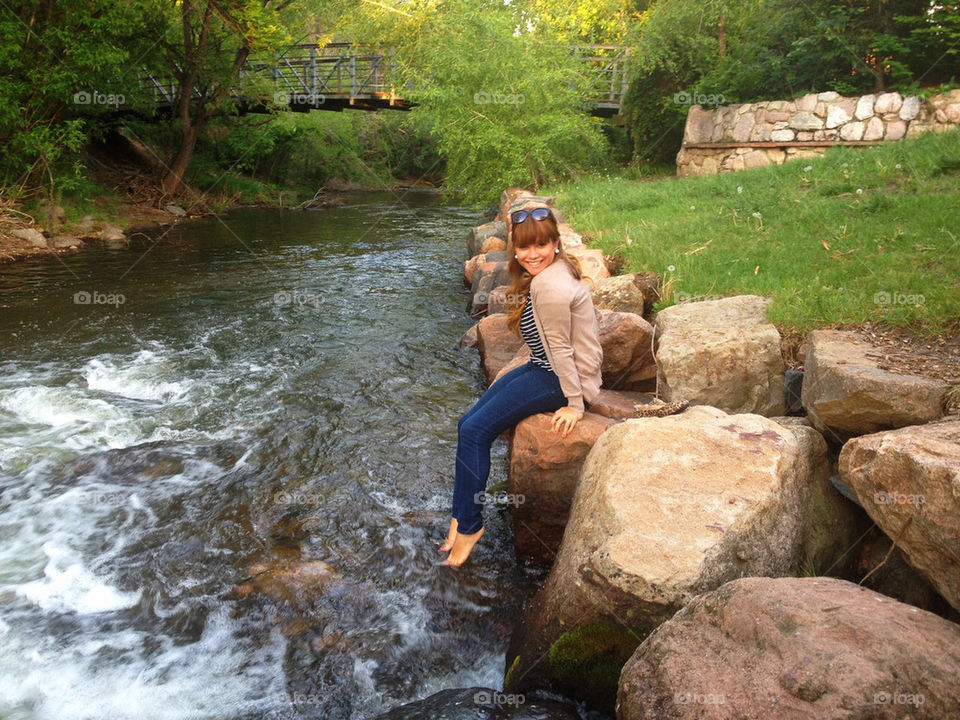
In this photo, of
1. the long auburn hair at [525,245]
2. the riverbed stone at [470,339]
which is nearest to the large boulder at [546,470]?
the long auburn hair at [525,245]

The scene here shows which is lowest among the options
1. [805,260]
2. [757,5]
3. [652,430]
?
[652,430]

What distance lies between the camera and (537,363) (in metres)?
3.80

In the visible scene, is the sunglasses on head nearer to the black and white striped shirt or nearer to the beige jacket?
the beige jacket

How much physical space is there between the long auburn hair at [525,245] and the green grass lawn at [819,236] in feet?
6.84

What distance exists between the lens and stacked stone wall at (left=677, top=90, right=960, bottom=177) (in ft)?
38.0

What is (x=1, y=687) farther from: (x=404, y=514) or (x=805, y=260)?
(x=805, y=260)

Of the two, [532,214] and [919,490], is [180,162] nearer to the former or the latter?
[532,214]

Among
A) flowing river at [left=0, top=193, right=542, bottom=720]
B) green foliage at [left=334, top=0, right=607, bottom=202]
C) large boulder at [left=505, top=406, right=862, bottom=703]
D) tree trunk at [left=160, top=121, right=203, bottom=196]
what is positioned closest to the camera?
large boulder at [left=505, top=406, right=862, bottom=703]

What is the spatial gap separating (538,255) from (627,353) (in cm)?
177

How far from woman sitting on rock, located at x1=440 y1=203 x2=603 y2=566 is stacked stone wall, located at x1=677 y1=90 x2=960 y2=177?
396 inches

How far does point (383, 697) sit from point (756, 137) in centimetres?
1365

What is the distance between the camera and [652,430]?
330 centimetres

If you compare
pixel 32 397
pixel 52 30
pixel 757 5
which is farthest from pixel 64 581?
pixel 757 5

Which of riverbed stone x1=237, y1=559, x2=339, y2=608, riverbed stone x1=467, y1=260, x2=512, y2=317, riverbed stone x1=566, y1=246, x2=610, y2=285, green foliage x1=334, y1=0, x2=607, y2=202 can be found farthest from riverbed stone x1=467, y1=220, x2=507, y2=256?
riverbed stone x1=237, y1=559, x2=339, y2=608
